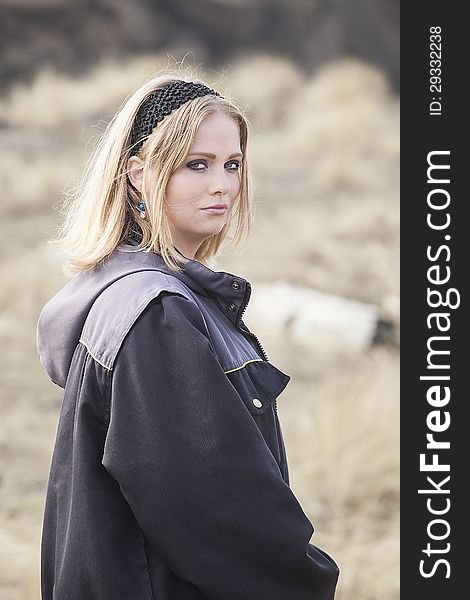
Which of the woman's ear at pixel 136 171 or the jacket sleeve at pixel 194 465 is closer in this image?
the jacket sleeve at pixel 194 465

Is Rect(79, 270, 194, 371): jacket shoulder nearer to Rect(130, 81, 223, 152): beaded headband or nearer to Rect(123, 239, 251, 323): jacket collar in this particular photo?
Rect(123, 239, 251, 323): jacket collar

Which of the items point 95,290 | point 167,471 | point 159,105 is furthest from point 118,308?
point 159,105

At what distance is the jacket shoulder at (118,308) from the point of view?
1.28m

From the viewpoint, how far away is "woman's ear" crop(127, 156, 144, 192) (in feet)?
4.81

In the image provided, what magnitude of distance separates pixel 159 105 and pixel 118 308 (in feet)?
1.20

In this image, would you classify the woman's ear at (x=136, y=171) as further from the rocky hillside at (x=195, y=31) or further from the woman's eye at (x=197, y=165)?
the rocky hillside at (x=195, y=31)

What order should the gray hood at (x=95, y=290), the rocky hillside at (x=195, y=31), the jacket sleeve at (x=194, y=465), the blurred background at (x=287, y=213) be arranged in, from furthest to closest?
the rocky hillside at (x=195, y=31), the blurred background at (x=287, y=213), the gray hood at (x=95, y=290), the jacket sleeve at (x=194, y=465)

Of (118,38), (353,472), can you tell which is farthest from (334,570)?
(118,38)

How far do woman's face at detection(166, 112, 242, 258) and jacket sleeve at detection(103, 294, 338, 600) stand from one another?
0.72 ft

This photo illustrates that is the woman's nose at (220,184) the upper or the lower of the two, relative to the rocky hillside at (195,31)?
lower

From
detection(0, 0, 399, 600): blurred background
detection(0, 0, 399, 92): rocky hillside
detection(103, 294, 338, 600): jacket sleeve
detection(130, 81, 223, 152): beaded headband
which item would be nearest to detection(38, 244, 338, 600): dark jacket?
detection(103, 294, 338, 600): jacket sleeve

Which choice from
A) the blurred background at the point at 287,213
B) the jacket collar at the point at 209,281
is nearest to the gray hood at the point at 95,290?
the jacket collar at the point at 209,281

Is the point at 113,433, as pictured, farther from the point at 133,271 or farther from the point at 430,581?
the point at 430,581

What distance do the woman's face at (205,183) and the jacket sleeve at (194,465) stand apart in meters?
0.22
